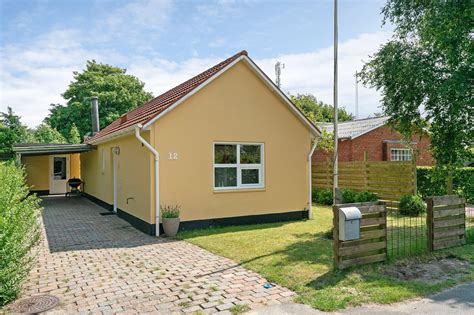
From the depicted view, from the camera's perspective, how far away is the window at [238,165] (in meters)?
11.8

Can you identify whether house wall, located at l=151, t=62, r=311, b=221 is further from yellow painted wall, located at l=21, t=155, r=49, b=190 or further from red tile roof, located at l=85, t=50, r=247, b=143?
yellow painted wall, located at l=21, t=155, r=49, b=190

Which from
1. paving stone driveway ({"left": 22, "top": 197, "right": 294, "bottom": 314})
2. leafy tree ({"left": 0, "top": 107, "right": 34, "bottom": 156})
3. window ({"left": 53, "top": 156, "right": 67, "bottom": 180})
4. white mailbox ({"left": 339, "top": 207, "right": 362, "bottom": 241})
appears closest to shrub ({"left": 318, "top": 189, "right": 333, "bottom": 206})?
paving stone driveway ({"left": 22, "top": 197, "right": 294, "bottom": 314})

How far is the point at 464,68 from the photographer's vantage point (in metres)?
9.50

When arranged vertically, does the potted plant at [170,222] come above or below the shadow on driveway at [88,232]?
above

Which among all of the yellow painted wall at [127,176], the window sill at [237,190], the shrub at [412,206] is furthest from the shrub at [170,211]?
the shrub at [412,206]

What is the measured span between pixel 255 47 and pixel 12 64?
12.1 meters

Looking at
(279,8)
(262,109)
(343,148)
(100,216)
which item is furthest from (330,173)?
(100,216)

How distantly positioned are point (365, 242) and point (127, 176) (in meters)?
8.85

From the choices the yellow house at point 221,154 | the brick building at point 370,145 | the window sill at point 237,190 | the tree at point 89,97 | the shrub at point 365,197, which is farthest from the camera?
the tree at point 89,97

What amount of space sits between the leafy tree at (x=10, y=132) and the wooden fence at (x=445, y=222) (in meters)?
21.9

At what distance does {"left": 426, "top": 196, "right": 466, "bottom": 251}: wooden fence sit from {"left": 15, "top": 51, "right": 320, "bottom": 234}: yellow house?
551 centimetres

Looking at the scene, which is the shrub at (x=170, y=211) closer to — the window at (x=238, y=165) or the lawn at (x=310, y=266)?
the lawn at (x=310, y=266)

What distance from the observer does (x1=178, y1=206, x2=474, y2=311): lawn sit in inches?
215

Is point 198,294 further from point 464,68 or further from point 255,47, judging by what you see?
point 255,47
